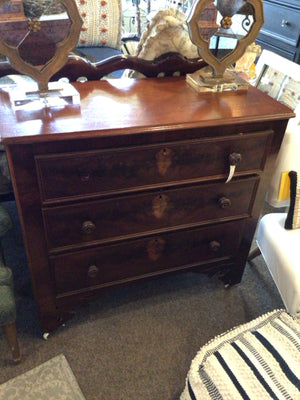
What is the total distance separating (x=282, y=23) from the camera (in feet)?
8.86

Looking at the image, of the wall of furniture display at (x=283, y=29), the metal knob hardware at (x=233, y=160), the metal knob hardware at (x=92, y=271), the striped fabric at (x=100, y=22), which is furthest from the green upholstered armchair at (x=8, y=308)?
the wall of furniture display at (x=283, y=29)

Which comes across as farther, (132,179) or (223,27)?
(223,27)

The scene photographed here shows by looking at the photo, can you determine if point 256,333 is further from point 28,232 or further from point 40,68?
point 40,68

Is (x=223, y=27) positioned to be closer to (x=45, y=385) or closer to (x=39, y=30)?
(x=39, y=30)

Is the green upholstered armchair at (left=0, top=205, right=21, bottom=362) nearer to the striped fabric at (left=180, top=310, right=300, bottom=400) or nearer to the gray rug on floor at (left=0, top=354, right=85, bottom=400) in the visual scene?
the gray rug on floor at (left=0, top=354, right=85, bottom=400)

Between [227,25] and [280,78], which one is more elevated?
[227,25]

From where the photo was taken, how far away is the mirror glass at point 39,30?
1.01m

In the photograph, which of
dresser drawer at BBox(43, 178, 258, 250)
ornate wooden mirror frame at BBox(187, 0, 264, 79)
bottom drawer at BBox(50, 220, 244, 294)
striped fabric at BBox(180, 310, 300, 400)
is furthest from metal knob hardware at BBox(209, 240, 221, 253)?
ornate wooden mirror frame at BBox(187, 0, 264, 79)

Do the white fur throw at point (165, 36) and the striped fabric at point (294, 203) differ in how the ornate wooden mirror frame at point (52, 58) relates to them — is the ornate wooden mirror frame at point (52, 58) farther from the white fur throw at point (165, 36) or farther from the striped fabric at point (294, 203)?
the striped fabric at point (294, 203)

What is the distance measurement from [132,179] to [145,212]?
0.49ft

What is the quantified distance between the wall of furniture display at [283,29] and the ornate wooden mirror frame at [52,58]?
2075 mm

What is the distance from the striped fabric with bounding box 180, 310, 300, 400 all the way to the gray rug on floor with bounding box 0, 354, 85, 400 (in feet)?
1.35

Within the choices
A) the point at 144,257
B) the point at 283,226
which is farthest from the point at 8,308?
the point at 283,226

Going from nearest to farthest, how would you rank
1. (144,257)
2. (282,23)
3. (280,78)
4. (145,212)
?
(145,212), (144,257), (280,78), (282,23)
